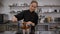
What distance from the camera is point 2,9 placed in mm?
3928

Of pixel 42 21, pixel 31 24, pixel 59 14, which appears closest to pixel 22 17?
pixel 31 24

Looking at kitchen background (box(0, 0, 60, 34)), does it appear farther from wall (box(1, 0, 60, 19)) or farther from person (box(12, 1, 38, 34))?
person (box(12, 1, 38, 34))

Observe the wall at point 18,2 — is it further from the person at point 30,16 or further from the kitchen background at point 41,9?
the person at point 30,16

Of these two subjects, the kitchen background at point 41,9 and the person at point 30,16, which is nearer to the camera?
the person at point 30,16

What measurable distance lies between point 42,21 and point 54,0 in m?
0.71

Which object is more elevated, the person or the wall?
the wall

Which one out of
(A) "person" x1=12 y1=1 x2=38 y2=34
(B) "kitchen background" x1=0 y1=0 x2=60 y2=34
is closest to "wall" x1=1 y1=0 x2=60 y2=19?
(B) "kitchen background" x1=0 y1=0 x2=60 y2=34

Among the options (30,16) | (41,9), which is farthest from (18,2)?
(30,16)

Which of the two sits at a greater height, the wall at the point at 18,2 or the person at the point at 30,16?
the wall at the point at 18,2

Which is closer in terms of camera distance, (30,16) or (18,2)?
(30,16)

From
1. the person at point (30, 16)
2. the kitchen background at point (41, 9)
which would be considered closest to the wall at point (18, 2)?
the kitchen background at point (41, 9)

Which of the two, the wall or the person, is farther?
the wall

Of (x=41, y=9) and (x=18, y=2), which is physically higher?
(x=18, y=2)

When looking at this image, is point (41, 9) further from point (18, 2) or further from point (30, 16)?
point (30, 16)
